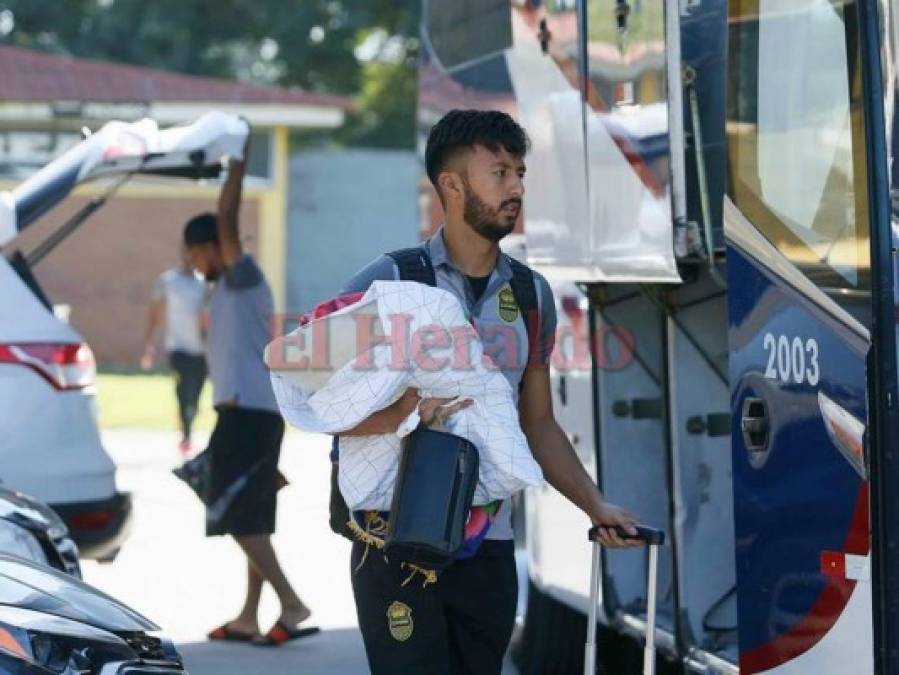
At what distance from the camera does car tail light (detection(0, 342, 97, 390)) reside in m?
7.91

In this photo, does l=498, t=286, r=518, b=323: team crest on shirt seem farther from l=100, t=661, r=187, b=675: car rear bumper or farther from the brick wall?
the brick wall

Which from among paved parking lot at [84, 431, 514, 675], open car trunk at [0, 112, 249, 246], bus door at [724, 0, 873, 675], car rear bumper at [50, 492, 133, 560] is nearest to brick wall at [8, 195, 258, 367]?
paved parking lot at [84, 431, 514, 675]

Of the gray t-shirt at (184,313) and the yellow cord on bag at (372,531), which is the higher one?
the gray t-shirt at (184,313)

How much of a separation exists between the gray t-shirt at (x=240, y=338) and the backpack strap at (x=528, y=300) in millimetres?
3763

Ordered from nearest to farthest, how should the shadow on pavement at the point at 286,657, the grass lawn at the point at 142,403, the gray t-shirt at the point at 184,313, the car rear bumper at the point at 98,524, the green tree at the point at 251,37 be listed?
the car rear bumper at the point at 98,524 → the shadow on pavement at the point at 286,657 → the gray t-shirt at the point at 184,313 → the grass lawn at the point at 142,403 → the green tree at the point at 251,37

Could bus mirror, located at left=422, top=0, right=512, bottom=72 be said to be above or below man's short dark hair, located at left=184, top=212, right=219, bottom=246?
above

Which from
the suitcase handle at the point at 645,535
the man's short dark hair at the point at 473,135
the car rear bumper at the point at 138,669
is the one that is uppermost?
the man's short dark hair at the point at 473,135

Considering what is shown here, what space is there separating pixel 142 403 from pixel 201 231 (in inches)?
599

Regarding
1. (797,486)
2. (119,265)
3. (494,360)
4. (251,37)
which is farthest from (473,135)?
(251,37)

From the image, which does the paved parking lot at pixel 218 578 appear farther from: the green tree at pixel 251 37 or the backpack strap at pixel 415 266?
the green tree at pixel 251 37

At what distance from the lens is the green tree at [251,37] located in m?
42.8

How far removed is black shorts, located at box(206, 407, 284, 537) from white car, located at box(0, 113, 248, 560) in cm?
61

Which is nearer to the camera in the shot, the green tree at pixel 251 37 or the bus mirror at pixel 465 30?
the bus mirror at pixel 465 30

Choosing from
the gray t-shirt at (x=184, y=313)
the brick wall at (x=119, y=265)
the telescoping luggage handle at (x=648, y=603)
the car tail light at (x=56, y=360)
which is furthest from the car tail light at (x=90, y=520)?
the brick wall at (x=119, y=265)
